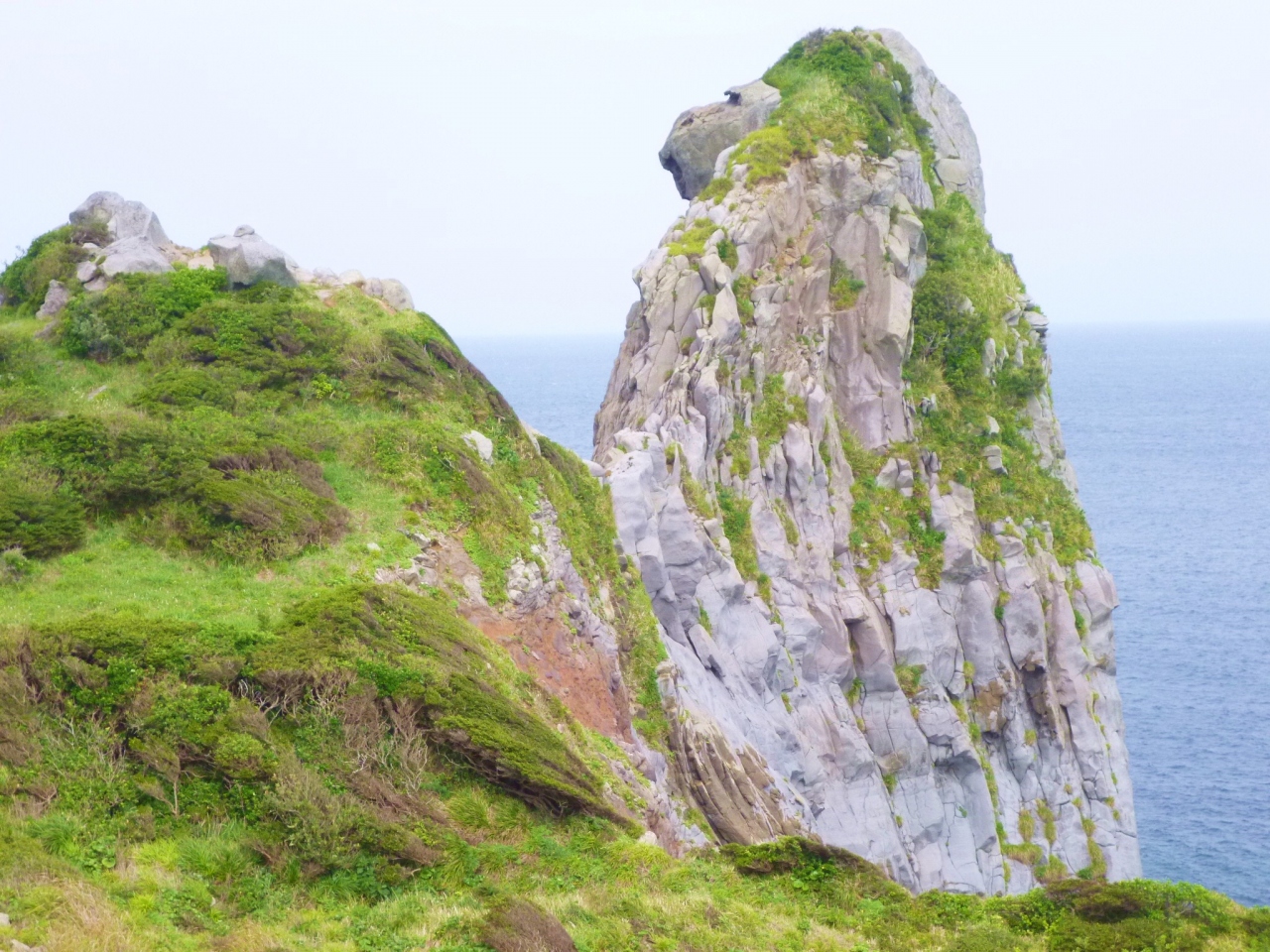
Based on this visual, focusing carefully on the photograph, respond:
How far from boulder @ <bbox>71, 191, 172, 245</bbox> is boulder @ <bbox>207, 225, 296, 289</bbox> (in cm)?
364

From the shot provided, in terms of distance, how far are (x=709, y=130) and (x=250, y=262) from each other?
24.5 metres

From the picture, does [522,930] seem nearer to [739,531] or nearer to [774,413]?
[739,531]

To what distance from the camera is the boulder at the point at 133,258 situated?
108 feet

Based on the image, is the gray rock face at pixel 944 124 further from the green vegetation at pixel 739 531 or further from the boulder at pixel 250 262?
the boulder at pixel 250 262

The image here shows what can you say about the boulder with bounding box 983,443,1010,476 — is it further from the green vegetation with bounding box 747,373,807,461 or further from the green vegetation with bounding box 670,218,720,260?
the green vegetation with bounding box 670,218,720,260

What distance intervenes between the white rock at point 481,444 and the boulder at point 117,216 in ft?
53.7

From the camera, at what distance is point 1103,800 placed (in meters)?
41.4

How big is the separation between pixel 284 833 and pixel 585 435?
115m

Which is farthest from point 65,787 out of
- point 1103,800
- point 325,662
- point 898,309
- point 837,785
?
point 1103,800

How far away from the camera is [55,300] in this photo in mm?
32656

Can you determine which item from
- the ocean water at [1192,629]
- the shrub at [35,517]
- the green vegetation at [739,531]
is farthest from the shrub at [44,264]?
the ocean water at [1192,629]

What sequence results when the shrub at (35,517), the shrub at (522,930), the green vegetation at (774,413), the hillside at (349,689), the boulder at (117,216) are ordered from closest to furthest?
the shrub at (522,930)
the hillside at (349,689)
the shrub at (35,517)
the boulder at (117,216)
the green vegetation at (774,413)

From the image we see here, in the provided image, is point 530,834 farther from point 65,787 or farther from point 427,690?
point 65,787

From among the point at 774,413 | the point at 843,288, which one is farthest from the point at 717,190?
the point at 774,413
